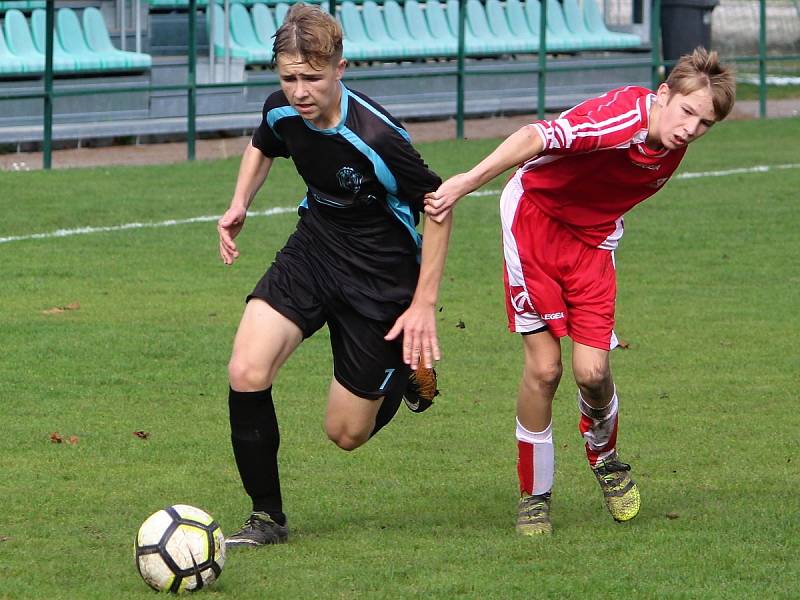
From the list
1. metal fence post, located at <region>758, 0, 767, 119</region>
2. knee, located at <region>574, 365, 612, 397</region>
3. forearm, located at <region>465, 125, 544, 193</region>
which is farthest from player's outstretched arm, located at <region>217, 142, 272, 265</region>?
metal fence post, located at <region>758, 0, 767, 119</region>

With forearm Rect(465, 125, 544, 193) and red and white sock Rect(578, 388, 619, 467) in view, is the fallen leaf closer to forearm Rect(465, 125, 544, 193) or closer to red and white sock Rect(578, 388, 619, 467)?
red and white sock Rect(578, 388, 619, 467)

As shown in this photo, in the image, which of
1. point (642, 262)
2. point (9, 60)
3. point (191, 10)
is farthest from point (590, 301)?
point (9, 60)

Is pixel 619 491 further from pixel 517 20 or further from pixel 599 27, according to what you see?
pixel 599 27

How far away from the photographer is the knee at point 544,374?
223 inches

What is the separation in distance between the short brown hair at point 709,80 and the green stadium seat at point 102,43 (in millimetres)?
14449

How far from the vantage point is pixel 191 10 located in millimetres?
17172

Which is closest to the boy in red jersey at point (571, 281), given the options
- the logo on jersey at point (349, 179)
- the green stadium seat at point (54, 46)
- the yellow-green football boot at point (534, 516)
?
the yellow-green football boot at point (534, 516)

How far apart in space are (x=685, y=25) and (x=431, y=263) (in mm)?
20435

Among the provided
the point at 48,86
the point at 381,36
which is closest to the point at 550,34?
the point at 381,36

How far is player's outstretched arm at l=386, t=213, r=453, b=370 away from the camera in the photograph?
17.1 feet

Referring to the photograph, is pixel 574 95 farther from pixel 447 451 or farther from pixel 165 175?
pixel 447 451

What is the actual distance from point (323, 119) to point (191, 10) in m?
12.3

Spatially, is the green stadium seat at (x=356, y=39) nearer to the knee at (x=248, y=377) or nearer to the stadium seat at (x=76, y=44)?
the stadium seat at (x=76, y=44)

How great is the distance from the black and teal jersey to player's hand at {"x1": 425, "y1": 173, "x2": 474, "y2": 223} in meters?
0.32
